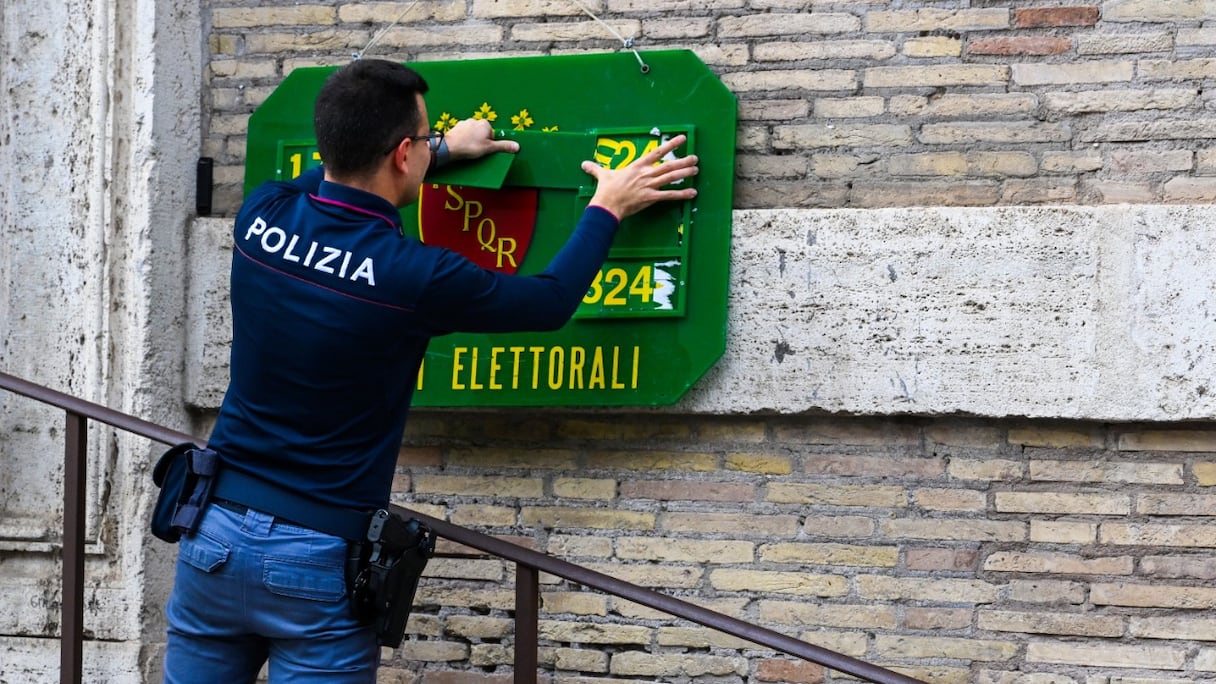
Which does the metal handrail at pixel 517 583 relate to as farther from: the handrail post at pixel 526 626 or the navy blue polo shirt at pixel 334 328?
the navy blue polo shirt at pixel 334 328

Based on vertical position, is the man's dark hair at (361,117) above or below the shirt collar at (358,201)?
above

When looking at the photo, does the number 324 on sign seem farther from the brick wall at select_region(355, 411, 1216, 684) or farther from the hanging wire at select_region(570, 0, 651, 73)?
the hanging wire at select_region(570, 0, 651, 73)

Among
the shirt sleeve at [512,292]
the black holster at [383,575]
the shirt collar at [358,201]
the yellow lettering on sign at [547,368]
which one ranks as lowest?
the black holster at [383,575]

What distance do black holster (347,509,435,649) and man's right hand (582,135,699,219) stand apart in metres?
0.97

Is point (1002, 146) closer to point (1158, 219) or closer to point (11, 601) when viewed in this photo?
point (1158, 219)

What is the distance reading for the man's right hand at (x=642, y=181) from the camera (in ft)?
11.0

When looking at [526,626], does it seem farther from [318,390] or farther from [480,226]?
[480,226]

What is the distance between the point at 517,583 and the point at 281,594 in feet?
2.00

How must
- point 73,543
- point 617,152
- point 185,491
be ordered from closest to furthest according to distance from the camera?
point 185,491 → point 73,543 → point 617,152

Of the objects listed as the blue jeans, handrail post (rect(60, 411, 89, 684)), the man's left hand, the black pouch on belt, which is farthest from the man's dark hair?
handrail post (rect(60, 411, 89, 684))

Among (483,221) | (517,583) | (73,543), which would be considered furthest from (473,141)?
(73,543)

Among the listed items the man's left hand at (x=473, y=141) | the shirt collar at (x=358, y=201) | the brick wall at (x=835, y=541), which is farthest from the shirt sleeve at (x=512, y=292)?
the brick wall at (x=835, y=541)

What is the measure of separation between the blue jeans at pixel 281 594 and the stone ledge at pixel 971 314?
1190 millimetres

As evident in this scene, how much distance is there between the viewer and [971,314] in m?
3.43
